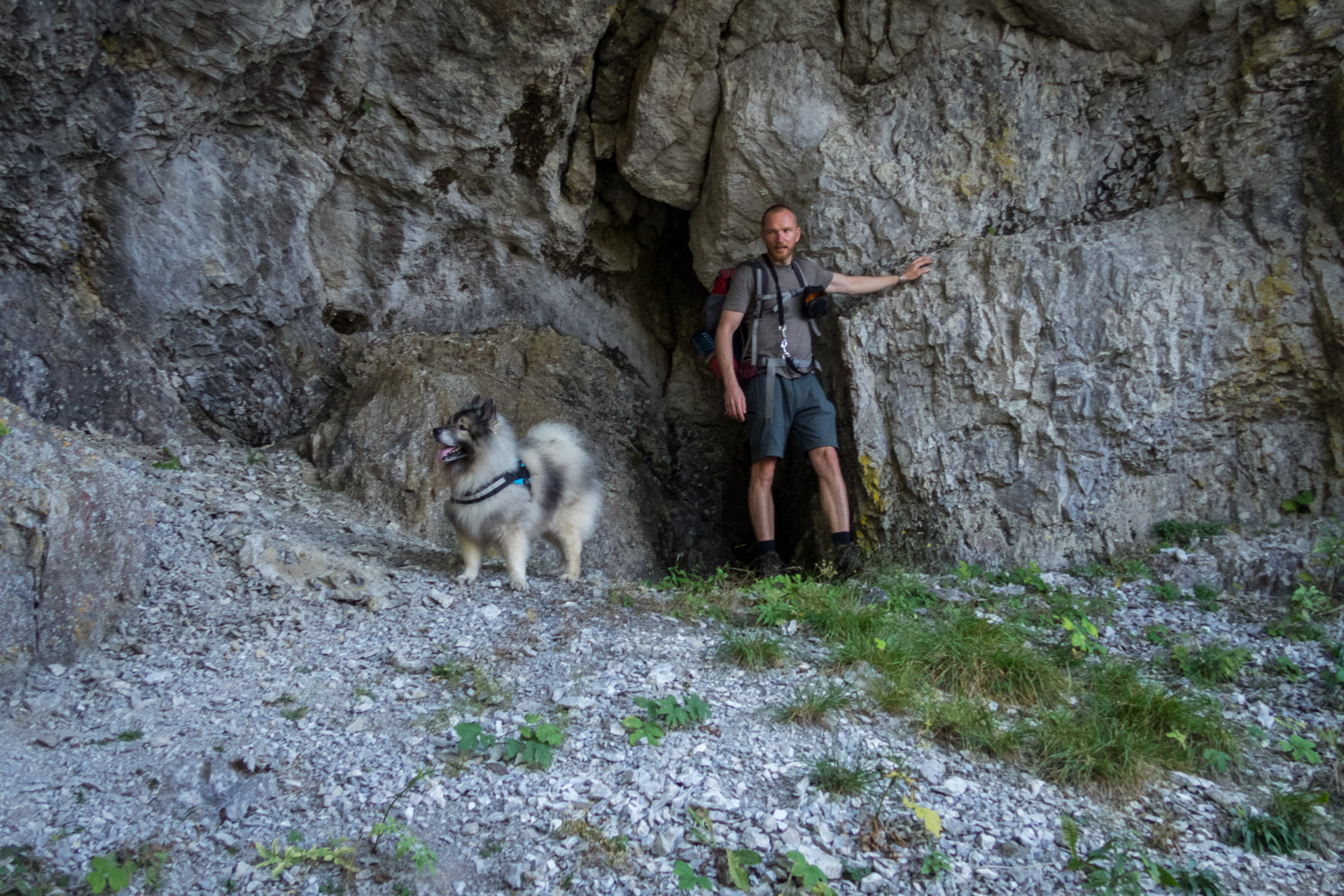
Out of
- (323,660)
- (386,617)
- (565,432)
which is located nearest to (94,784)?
(323,660)

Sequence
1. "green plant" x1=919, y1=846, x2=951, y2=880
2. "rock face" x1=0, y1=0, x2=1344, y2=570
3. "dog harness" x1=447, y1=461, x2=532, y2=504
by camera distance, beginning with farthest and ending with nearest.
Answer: "rock face" x1=0, y1=0, x2=1344, y2=570 → "dog harness" x1=447, y1=461, x2=532, y2=504 → "green plant" x1=919, y1=846, x2=951, y2=880

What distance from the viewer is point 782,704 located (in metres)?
3.37

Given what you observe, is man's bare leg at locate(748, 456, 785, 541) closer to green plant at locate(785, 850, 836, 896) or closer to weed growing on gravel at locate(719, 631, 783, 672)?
weed growing on gravel at locate(719, 631, 783, 672)

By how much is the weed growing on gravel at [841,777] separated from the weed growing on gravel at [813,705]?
0.95ft

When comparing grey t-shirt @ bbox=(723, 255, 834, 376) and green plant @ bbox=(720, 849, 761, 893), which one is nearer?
green plant @ bbox=(720, 849, 761, 893)

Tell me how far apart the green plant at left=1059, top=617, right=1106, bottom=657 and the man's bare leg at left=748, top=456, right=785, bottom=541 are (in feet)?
6.47

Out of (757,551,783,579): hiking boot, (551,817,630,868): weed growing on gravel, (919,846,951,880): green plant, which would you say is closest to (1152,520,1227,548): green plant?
(757,551,783,579): hiking boot

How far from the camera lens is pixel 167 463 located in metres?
5.59

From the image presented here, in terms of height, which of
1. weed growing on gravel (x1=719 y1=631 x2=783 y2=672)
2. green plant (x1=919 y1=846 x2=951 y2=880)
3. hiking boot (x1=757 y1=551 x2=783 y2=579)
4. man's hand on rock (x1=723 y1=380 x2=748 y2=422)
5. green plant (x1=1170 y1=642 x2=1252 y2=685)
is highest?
man's hand on rock (x1=723 y1=380 x2=748 y2=422)

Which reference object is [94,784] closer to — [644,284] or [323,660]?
[323,660]

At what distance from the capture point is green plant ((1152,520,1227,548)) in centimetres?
527

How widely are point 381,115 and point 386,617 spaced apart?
411 cm

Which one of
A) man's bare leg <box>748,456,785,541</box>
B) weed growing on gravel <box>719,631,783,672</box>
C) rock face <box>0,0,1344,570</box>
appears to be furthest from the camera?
man's bare leg <box>748,456,785,541</box>

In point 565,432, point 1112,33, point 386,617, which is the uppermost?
point 1112,33
